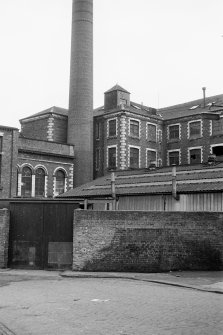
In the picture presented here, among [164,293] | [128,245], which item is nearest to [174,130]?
[128,245]

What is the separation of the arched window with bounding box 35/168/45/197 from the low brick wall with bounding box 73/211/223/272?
74.1 feet

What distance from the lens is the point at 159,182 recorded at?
82.5 ft

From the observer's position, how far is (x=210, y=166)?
25.9 metres

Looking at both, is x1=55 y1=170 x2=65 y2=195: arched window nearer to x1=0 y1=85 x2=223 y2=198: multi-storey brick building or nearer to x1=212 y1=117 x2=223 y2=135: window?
x1=0 y1=85 x2=223 y2=198: multi-storey brick building

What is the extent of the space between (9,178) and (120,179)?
38.0ft

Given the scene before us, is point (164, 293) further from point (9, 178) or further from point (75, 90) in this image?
point (75, 90)

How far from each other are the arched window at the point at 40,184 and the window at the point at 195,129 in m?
17.2

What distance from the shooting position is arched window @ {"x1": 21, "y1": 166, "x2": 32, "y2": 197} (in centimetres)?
3872

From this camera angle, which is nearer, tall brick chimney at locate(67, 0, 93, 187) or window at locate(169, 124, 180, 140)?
tall brick chimney at locate(67, 0, 93, 187)

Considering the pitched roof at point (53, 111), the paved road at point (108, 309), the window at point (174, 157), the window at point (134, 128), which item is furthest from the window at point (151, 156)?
the paved road at point (108, 309)

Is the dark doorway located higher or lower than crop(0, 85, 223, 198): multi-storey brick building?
lower

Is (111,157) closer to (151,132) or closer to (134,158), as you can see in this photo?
(134,158)

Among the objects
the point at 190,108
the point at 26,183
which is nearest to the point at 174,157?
the point at 190,108

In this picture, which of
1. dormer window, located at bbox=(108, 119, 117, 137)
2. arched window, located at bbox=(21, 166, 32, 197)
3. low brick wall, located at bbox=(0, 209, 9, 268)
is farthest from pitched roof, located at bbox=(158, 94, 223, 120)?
low brick wall, located at bbox=(0, 209, 9, 268)
